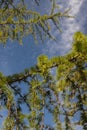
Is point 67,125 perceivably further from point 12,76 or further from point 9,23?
point 9,23

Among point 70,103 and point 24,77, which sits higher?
point 24,77

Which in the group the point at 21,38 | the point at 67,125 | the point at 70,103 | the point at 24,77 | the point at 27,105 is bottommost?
the point at 67,125

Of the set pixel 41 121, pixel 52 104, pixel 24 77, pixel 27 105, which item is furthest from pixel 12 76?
pixel 41 121

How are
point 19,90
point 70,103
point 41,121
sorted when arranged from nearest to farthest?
point 41,121 → point 70,103 → point 19,90

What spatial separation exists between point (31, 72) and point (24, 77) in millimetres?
155

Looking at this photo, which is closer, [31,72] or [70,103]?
[70,103]

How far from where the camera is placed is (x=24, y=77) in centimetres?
377

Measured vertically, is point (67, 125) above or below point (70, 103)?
below

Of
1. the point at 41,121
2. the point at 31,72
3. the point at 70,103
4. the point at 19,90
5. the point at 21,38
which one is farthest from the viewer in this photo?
the point at 21,38

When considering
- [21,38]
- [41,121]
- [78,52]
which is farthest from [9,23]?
[41,121]

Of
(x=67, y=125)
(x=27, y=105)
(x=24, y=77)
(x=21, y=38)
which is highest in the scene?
(x=21, y=38)

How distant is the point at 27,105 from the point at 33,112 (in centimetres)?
72

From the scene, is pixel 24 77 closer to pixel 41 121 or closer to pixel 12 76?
pixel 12 76

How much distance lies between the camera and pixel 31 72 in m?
3.66
